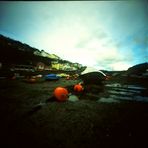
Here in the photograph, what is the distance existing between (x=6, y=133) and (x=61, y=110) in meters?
1.80

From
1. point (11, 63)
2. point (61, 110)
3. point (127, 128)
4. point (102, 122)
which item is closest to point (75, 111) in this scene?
point (61, 110)

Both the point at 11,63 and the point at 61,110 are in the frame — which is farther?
the point at 11,63

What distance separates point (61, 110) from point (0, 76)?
13947 millimetres

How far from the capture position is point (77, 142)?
2328 mm

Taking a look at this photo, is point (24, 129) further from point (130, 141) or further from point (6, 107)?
point (130, 141)

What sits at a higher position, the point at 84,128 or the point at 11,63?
the point at 11,63

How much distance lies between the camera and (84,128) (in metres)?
2.85

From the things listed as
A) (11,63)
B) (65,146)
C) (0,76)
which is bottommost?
(65,146)

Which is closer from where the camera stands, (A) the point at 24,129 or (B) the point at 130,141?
(B) the point at 130,141

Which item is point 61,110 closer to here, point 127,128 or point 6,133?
point 6,133

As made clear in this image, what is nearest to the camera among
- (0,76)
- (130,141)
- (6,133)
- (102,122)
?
(130,141)

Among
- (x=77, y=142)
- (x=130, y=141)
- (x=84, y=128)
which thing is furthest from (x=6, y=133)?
(x=130, y=141)

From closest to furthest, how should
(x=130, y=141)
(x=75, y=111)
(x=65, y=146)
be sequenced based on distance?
(x=65, y=146) < (x=130, y=141) < (x=75, y=111)

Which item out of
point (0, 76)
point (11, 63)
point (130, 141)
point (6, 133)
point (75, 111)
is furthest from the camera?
point (11, 63)
